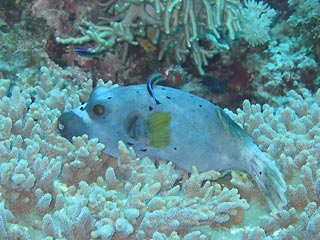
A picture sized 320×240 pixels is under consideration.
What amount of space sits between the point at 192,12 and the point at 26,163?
11.0 feet

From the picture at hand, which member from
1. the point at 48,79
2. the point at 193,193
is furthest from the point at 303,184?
the point at 48,79

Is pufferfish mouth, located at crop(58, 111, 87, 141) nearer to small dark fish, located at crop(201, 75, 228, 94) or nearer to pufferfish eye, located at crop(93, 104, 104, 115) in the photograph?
pufferfish eye, located at crop(93, 104, 104, 115)

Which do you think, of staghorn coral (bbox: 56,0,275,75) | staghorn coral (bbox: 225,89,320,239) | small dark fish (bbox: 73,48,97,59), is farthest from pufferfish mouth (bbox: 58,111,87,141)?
small dark fish (bbox: 73,48,97,59)

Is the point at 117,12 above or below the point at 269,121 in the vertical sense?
below

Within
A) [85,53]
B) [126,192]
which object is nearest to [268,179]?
[126,192]

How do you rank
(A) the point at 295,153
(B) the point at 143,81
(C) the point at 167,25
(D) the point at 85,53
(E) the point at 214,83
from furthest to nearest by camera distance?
(E) the point at 214,83 < (B) the point at 143,81 < (D) the point at 85,53 < (C) the point at 167,25 < (A) the point at 295,153

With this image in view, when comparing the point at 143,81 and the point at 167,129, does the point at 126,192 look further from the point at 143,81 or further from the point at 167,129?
the point at 143,81

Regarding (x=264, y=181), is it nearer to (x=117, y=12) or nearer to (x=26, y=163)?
(x=26, y=163)

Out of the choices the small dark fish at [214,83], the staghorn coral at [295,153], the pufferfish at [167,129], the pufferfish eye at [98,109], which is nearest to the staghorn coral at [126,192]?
the staghorn coral at [295,153]

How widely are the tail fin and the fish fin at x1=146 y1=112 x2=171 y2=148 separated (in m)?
0.65

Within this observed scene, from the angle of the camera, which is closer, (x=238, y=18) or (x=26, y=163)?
(x=26, y=163)

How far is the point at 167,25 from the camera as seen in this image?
4.88 m

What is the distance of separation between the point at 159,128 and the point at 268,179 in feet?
2.82

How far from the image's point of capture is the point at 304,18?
6.24 m
